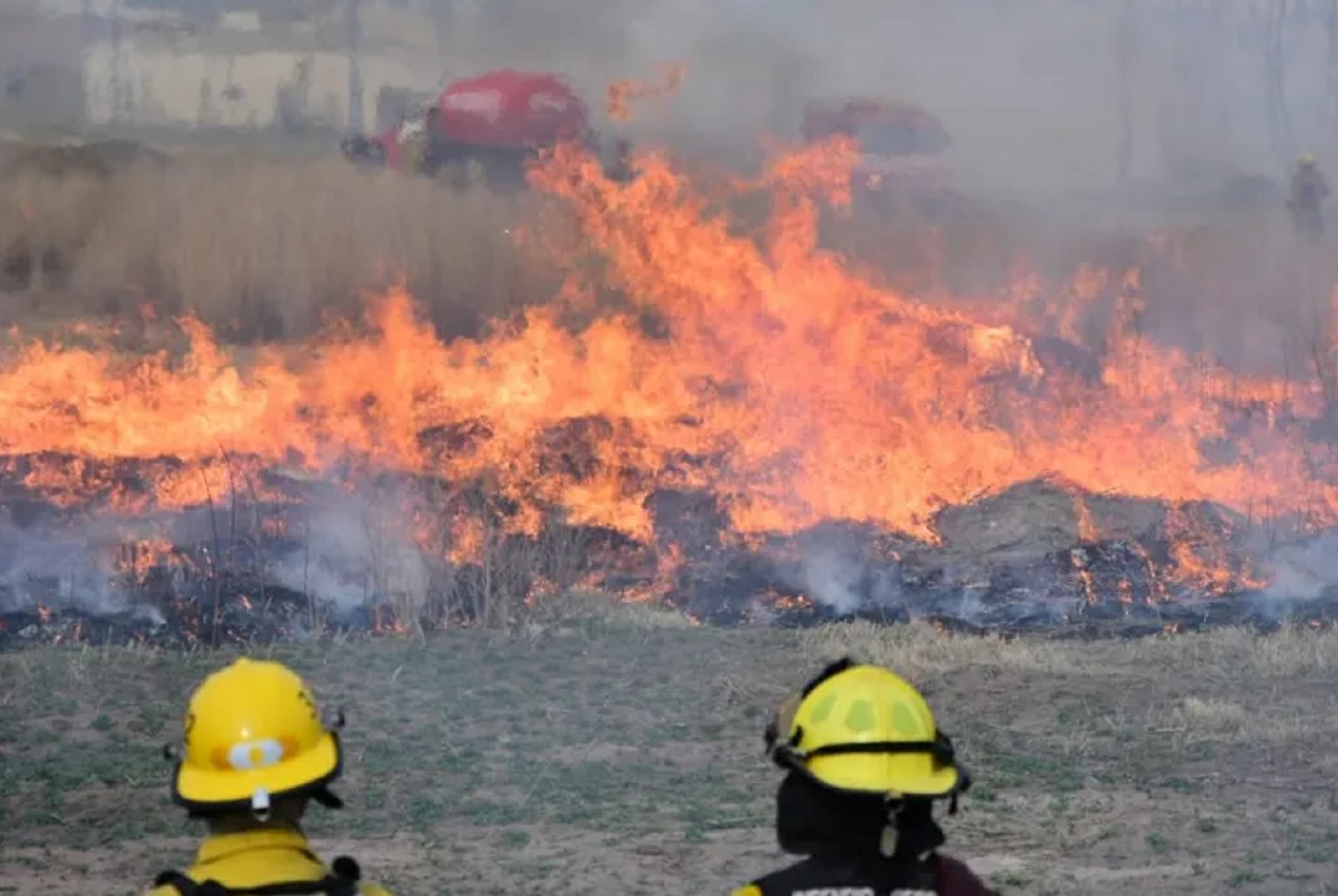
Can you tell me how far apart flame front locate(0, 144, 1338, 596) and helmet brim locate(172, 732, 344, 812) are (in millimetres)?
10171

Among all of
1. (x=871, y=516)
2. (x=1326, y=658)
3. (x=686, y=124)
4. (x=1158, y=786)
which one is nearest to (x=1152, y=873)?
(x=1158, y=786)

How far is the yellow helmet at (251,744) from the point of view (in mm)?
3469

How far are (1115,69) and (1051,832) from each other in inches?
467

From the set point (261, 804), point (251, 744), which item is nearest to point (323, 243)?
point (251, 744)

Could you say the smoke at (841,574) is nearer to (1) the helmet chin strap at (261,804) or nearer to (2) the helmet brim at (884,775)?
(2) the helmet brim at (884,775)

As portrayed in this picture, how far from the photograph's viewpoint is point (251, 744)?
3502 millimetres

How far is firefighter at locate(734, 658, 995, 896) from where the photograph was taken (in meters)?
3.33

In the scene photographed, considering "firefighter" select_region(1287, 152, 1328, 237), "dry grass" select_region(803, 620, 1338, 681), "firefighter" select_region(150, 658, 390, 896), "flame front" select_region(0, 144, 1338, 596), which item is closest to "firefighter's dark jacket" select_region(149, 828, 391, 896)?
"firefighter" select_region(150, 658, 390, 896)

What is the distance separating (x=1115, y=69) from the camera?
62.6 feet

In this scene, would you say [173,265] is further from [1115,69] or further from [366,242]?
[1115,69]

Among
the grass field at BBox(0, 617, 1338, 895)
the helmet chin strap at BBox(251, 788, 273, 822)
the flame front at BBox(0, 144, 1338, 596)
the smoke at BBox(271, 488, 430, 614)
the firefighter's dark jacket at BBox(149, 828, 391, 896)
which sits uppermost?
the flame front at BBox(0, 144, 1338, 596)

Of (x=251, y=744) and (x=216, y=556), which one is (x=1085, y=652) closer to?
(x=216, y=556)

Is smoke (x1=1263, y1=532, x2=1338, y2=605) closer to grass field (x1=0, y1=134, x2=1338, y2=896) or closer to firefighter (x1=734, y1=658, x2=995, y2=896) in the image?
grass field (x1=0, y1=134, x2=1338, y2=896)

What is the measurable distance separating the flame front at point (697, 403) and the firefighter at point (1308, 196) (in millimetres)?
1956
